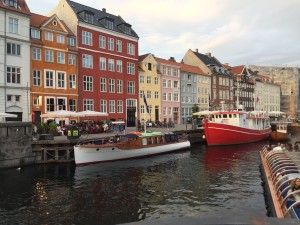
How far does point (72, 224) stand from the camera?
12.6 meters

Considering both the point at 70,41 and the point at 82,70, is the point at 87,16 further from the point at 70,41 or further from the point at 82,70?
the point at 82,70

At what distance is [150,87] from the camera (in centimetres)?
6109

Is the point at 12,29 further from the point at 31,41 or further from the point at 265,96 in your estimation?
the point at 265,96

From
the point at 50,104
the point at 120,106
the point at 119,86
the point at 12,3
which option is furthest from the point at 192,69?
the point at 12,3

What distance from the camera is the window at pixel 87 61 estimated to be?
47.3 metres

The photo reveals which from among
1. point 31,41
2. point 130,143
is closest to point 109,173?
point 130,143

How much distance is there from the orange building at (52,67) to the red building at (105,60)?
1.59 m

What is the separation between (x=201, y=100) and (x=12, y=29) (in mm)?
49993

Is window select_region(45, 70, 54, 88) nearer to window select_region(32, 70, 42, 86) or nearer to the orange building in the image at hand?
the orange building

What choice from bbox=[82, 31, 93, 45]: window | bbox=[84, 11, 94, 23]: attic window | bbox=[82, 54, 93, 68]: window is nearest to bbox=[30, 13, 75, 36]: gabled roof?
bbox=[82, 31, 93, 45]: window

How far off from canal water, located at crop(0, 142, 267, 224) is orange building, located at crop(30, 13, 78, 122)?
16.2m

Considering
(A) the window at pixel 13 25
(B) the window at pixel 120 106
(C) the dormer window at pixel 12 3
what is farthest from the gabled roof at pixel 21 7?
(B) the window at pixel 120 106

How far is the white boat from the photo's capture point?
26797mm

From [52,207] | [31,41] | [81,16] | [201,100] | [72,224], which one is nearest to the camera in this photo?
[72,224]
